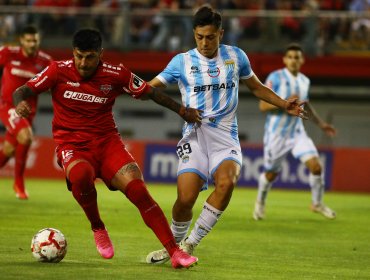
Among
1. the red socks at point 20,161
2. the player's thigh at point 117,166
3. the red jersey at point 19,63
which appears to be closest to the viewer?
the player's thigh at point 117,166

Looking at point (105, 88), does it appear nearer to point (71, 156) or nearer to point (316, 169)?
point (71, 156)

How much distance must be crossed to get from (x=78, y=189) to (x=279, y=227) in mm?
4961

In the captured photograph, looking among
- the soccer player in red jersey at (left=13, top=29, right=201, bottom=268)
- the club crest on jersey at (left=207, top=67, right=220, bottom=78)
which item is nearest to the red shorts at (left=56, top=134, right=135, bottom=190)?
the soccer player in red jersey at (left=13, top=29, right=201, bottom=268)

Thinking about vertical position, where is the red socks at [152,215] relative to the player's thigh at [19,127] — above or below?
above

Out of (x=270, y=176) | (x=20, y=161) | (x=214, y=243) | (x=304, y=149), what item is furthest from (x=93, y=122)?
→ (x=20, y=161)

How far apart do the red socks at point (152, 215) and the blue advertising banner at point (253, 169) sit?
A: 13585mm

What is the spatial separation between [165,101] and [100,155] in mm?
782

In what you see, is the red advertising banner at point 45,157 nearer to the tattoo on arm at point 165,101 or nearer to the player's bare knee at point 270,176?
the player's bare knee at point 270,176

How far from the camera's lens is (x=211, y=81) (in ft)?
28.2

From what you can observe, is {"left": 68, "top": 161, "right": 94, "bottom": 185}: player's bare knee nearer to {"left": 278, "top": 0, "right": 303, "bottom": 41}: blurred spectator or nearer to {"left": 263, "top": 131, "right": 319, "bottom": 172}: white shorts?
{"left": 263, "top": 131, "right": 319, "bottom": 172}: white shorts

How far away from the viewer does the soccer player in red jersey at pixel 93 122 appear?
8023 millimetres

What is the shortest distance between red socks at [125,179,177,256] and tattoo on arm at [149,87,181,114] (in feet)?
2.36

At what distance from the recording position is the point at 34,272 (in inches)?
299

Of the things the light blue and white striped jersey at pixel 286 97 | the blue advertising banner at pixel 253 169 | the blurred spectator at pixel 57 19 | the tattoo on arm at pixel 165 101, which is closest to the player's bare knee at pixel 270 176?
the light blue and white striped jersey at pixel 286 97
